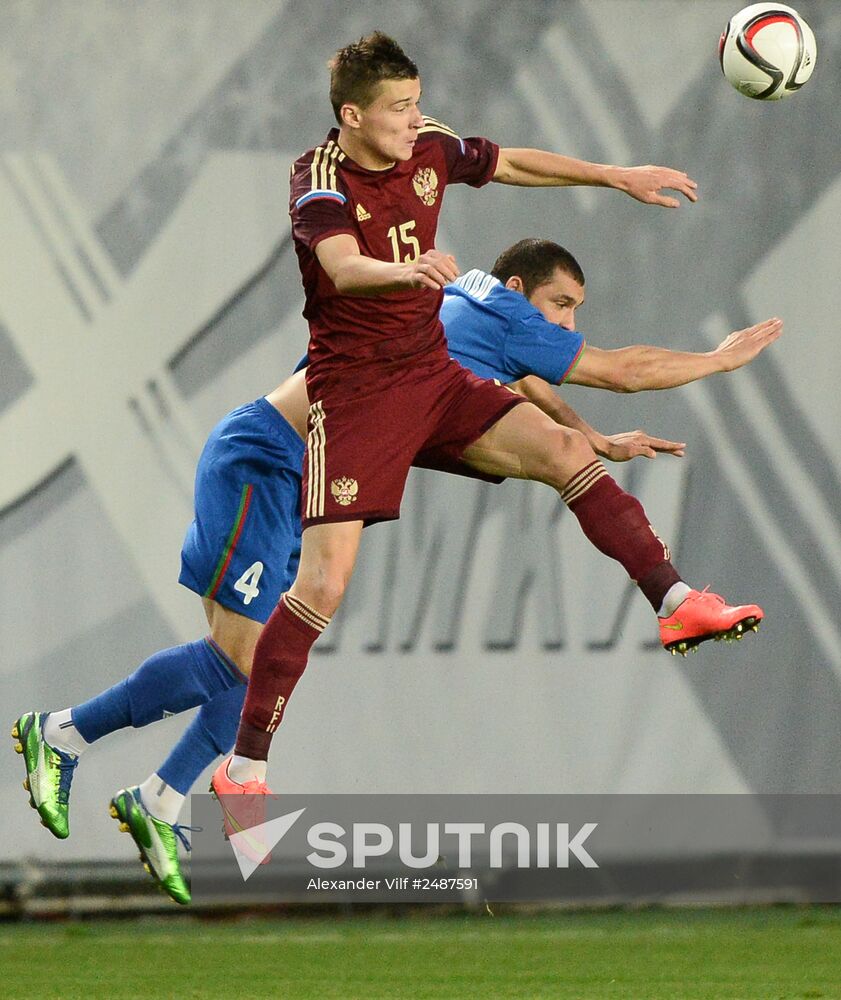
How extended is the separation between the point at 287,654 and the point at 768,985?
1900mm

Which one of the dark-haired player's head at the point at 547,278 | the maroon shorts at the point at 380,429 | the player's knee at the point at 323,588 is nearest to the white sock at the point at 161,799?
the player's knee at the point at 323,588

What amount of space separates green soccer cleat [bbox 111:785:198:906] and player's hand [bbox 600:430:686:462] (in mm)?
1455

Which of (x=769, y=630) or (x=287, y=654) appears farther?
(x=769, y=630)

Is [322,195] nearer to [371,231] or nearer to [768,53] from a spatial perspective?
[371,231]

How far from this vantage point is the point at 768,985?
16.5 feet

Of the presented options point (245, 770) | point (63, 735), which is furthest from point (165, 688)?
point (245, 770)

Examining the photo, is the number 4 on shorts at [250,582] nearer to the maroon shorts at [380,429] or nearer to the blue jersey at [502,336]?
the maroon shorts at [380,429]

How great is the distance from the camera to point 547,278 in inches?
184

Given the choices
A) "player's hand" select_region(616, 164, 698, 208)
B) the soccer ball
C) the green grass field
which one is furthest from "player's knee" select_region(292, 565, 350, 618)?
the soccer ball

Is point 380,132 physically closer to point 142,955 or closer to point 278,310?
point 278,310

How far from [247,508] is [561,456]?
0.96 meters

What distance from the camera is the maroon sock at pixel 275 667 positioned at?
13.4ft

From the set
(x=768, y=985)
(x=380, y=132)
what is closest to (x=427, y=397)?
(x=380, y=132)

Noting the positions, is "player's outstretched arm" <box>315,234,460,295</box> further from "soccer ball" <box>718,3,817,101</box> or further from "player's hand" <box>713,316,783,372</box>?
"soccer ball" <box>718,3,817,101</box>
